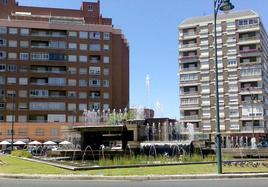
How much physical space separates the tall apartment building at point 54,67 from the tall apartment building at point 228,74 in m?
16.5

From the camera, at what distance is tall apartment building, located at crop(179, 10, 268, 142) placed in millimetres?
95812

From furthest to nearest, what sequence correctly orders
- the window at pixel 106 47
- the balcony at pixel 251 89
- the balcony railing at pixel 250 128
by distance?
the window at pixel 106 47 → the balcony at pixel 251 89 → the balcony railing at pixel 250 128

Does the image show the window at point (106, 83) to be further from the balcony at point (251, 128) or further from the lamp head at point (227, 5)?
the lamp head at point (227, 5)

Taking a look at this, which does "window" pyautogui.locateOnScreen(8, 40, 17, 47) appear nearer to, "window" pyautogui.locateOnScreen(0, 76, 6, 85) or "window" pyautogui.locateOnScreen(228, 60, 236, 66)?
"window" pyautogui.locateOnScreen(0, 76, 6, 85)

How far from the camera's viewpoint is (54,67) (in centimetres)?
10569

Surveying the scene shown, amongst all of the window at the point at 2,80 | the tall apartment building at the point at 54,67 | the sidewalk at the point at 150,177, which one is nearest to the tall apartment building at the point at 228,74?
the tall apartment building at the point at 54,67

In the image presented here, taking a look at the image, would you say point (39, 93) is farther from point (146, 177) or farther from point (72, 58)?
point (146, 177)

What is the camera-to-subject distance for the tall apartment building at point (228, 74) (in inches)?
3772

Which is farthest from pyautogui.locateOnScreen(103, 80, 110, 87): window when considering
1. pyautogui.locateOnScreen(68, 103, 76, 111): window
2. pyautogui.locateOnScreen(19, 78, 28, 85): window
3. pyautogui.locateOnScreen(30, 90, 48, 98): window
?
pyautogui.locateOnScreen(19, 78, 28, 85): window

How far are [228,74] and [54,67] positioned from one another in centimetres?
3681

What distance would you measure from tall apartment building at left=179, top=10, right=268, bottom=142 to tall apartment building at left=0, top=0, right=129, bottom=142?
16478 mm

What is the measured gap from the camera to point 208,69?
10275cm

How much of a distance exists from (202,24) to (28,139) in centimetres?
4352

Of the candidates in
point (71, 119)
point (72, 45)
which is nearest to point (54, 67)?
point (72, 45)
